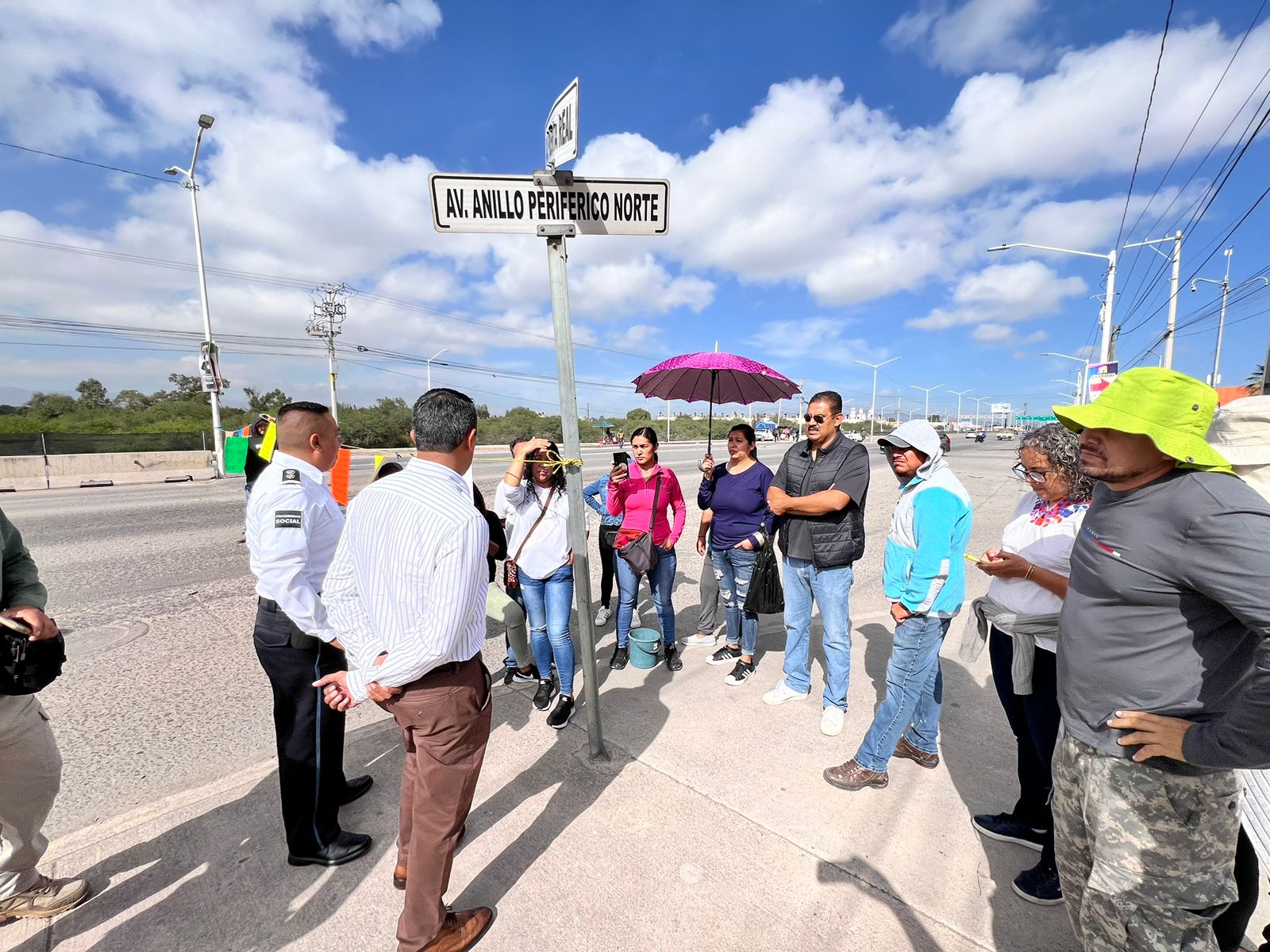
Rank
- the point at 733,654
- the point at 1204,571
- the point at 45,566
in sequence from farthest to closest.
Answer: the point at 45,566 < the point at 733,654 < the point at 1204,571

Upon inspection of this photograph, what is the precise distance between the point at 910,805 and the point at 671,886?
1.30 m

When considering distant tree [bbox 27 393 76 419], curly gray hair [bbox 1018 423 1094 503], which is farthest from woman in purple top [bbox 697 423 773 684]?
distant tree [bbox 27 393 76 419]

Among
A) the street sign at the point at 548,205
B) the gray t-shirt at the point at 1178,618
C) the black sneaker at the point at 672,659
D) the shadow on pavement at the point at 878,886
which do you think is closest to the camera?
the gray t-shirt at the point at 1178,618

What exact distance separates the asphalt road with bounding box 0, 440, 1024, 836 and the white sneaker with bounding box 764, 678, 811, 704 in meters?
1.44

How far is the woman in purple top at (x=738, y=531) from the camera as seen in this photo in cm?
427

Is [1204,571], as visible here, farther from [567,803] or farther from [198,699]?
[198,699]

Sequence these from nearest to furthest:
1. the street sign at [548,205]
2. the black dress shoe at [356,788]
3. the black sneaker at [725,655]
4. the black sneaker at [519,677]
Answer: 1. the street sign at [548,205]
2. the black dress shoe at [356,788]
3. the black sneaker at [519,677]
4. the black sneaker at [725,655]

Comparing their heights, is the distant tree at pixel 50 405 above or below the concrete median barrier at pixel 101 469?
above

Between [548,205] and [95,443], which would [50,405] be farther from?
[548,205]

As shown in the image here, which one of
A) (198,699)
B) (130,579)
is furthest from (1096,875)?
(130,579)

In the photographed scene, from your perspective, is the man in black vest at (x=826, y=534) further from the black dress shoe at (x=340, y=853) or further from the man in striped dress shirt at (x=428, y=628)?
the black dress shoe at (x=340, y=853)

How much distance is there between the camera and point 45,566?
23.4ft

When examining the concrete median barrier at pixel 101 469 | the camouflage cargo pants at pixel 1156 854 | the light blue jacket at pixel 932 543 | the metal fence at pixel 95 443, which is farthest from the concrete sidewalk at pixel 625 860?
the metal fence at pixel 95 443

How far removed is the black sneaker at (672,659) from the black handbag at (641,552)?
2.16 ft
